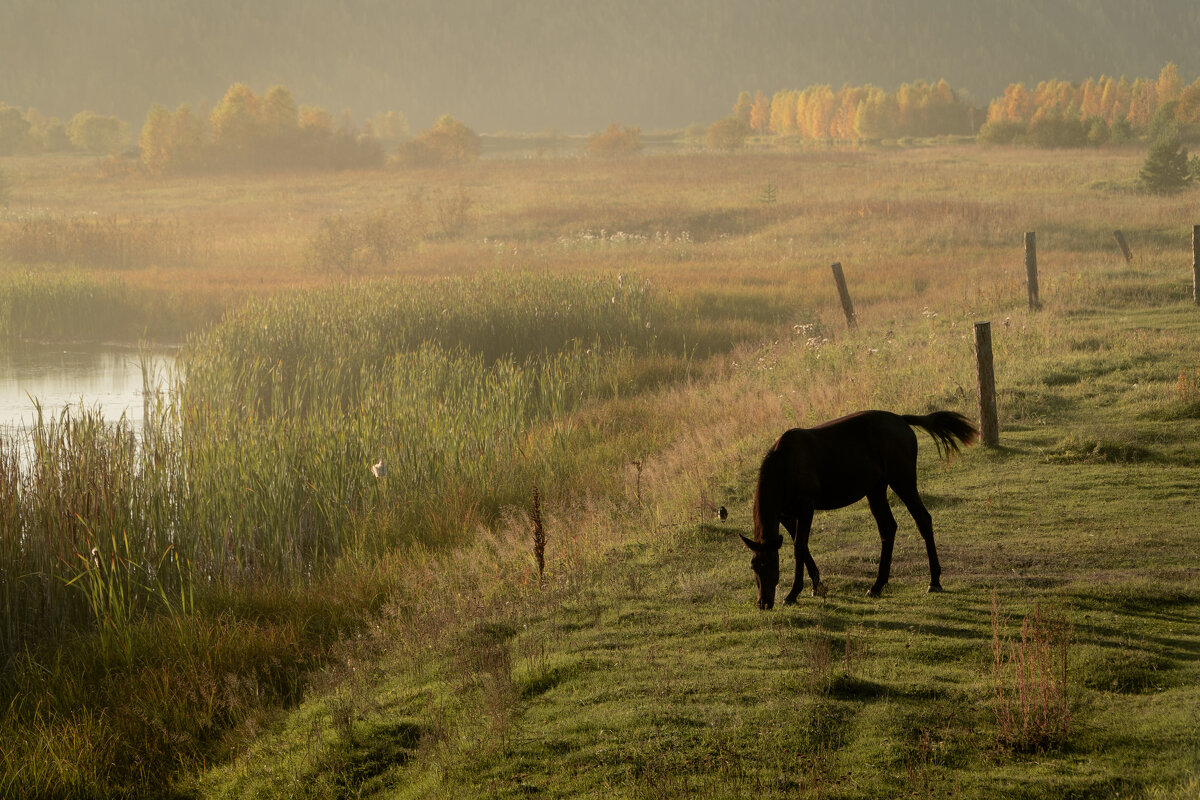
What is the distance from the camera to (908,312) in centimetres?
2736

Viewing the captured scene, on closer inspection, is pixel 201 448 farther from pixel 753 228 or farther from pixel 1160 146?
pixel 1160 146

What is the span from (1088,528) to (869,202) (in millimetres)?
45787

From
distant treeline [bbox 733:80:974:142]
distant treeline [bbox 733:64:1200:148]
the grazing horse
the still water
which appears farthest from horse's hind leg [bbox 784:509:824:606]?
distant treeline [bbox 733:80:974:142]

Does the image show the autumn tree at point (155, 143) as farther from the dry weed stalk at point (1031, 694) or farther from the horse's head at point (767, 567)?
the dry weed stalk at point (1031, 694)

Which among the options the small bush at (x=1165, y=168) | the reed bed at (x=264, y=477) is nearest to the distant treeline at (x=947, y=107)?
the small bush at (x=1165, y=168)

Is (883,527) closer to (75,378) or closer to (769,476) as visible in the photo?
(769,476)

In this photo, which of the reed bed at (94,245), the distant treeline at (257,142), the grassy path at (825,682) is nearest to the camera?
the grassy path at (825,682)

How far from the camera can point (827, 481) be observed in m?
7.86

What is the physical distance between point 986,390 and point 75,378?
2257 cm

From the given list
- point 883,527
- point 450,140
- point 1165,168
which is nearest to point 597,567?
point 883,527

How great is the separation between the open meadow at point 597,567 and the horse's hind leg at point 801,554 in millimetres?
193

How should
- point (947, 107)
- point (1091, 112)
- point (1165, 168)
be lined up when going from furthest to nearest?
1. point (1091, 112)
2. point (947, 107)
3. point (1165, 168)

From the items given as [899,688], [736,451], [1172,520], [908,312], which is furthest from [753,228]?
[899,688]

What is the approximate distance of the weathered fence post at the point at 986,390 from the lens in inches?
535
